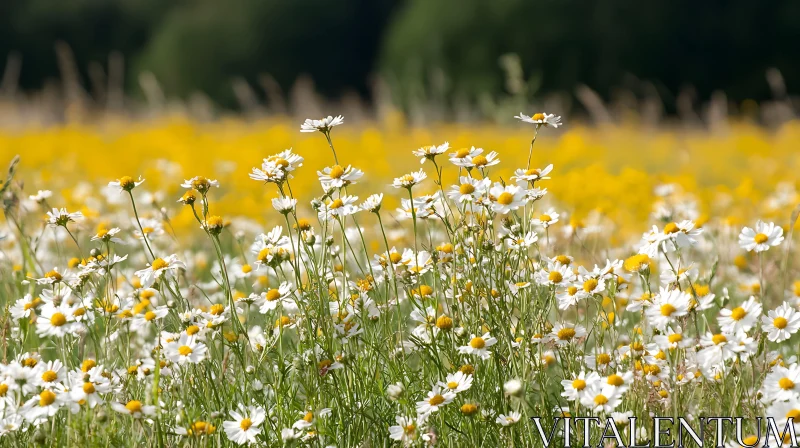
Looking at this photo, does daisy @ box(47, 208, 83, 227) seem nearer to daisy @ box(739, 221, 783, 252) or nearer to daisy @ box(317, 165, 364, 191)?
daisy @ box(317, 165, 364, 191)

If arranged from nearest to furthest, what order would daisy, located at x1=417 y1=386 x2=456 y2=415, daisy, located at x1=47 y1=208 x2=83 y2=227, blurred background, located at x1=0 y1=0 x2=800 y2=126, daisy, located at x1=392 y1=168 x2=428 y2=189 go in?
daisy, located at x1=417 y1=386 x2=456 y2=415, daisy, located at x1=392 y1=168 x2=428 y2=189, daisy, located at x1=47 y1=208 x2=83 y2=227, blurred background, located at x1=0 y1=0 x2=800 y2=126

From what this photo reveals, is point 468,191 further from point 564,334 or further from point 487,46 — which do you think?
point 487,46

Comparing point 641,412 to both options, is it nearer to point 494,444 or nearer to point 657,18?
point 494,444

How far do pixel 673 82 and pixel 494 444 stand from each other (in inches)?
443

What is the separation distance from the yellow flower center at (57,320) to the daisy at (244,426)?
453mm

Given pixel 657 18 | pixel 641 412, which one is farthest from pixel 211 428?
pixel 657 18

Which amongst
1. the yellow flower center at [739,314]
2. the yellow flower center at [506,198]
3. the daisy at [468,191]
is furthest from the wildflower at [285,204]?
the yellow flower center at [739,314]

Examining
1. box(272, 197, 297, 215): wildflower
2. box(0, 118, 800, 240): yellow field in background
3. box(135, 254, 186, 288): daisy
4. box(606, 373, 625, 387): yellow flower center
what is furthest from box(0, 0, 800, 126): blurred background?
box(606, 373, 625, 387): yellow flower center

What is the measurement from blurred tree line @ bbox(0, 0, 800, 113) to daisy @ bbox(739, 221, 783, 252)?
8.45 metres

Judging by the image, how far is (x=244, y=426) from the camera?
1758 millimetres

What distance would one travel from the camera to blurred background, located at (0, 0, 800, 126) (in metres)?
11.6

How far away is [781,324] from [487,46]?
10.2 metres

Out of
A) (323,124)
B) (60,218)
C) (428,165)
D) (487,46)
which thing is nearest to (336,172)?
(323,124)

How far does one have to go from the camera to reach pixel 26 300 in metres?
2.18
